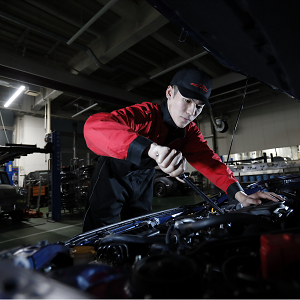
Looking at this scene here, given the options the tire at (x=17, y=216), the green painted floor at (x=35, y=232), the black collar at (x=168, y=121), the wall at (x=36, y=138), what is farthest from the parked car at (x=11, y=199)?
the wall at (x=36, y=138)

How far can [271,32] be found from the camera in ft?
2.15

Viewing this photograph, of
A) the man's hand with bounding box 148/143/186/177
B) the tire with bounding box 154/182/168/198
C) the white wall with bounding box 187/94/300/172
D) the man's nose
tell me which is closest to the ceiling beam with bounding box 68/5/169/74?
the man's nose

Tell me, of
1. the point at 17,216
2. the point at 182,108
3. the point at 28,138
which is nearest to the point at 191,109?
the point at 182,108

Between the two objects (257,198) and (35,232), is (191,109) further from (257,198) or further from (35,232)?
(35,232)

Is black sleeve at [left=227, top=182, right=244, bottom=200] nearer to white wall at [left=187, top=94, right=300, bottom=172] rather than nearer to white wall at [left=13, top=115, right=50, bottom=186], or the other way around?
white wall at [left=187, top=94, right=300, bottom=172]

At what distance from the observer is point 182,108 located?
1349mm

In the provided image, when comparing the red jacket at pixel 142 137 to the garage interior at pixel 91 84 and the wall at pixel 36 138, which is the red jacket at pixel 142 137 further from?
the wall at pixel 36 138

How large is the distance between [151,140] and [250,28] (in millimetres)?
643

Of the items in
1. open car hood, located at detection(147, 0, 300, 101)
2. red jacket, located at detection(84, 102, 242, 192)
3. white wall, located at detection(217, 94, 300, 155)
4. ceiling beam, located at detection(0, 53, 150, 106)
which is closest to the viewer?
open car hood, located at detection(147, 0, 300, 101)

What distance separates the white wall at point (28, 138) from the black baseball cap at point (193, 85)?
31.8 ft

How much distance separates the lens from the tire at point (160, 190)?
6.60 meters

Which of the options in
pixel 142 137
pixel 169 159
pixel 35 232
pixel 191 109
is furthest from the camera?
pixel 35 232

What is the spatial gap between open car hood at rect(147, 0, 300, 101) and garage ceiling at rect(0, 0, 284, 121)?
323 centimetres

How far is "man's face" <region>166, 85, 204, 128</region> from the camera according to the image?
4.32 feet
